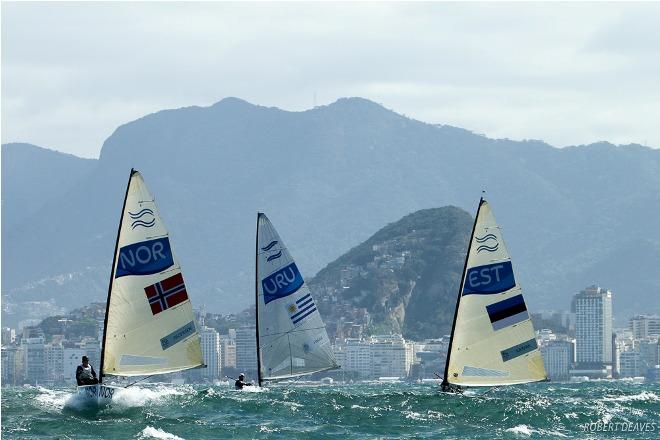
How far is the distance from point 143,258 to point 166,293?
1.82m

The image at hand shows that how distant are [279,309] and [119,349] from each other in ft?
44.3

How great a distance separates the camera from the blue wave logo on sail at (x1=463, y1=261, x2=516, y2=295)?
62125 mm

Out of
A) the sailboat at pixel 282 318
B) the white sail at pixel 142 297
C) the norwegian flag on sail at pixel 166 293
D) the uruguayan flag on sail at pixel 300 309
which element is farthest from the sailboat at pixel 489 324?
the white sail at pixel 142 297

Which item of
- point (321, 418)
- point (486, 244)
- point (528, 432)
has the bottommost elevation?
point (528, 432)

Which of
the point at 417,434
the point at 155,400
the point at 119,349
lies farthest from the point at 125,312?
the point at 417,434

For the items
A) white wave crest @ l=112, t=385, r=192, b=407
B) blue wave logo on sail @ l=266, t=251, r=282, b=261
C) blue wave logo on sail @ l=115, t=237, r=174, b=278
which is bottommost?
white wave crest @ l=112, t=385, r=192, b=407

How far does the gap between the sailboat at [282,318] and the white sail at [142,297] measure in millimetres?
10104

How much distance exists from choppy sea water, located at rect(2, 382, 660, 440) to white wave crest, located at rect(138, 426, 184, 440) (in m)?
0.04

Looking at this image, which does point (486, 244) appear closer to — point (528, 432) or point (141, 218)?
point (528, 432)

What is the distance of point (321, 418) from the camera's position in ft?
199

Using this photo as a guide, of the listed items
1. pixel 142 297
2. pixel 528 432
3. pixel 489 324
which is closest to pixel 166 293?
pixel 142 297

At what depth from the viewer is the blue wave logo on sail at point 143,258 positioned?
58.6 m

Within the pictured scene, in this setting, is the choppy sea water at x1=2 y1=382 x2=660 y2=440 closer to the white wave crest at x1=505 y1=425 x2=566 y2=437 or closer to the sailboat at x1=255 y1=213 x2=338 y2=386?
the white wave crest at x1=505 y1=425 x2=566 y2=437

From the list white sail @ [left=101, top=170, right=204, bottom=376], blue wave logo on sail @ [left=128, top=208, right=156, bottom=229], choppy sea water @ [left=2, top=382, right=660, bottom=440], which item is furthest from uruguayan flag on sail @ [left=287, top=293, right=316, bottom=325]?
blue wave logo on sail @ [left=128, top=208, right=156, bottom=229]
